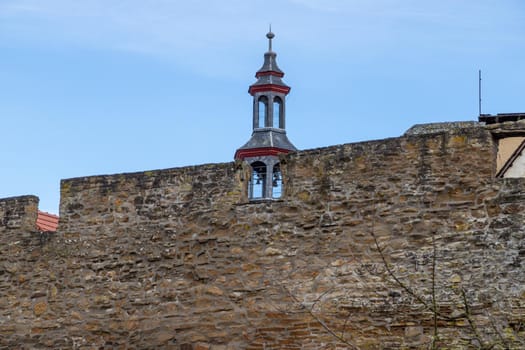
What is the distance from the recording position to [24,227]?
13211mm

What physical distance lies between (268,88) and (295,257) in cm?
2771

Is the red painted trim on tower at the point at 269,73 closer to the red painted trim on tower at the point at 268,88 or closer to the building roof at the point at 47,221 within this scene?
the red painted trim on tower at the point at 268,88

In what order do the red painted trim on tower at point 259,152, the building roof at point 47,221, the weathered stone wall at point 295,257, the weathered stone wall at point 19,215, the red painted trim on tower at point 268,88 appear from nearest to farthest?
1. the weathered stone wall at point 295,257
2. the weathered stone wall at point 19,215
3. the building roof at point 47,221
4. the red painted trim on tower at point 259,152
5. the red painted trim on tower at point 268,88

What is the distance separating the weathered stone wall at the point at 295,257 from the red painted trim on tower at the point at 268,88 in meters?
26.3

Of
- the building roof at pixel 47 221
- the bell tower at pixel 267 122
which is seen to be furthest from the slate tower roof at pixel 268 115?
the building roof at pixel 47 221

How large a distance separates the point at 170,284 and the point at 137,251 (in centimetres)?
55

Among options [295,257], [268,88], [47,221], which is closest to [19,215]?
[47,221]

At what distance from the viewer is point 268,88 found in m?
39.2

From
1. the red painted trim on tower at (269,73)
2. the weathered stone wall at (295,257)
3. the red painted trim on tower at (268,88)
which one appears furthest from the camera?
the red painted trim on tower at (269,73)

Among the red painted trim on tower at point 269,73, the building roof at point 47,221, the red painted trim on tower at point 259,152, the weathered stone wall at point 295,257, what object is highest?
the red painted trim on tower at point 269,73

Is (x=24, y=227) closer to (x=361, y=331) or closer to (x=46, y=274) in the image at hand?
(x=46, y=274)

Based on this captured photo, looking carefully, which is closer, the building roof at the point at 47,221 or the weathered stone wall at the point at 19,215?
the weathered stone wall at the point at 19,215

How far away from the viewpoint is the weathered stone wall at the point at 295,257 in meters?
10.9

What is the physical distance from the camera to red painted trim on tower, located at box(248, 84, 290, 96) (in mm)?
39188
